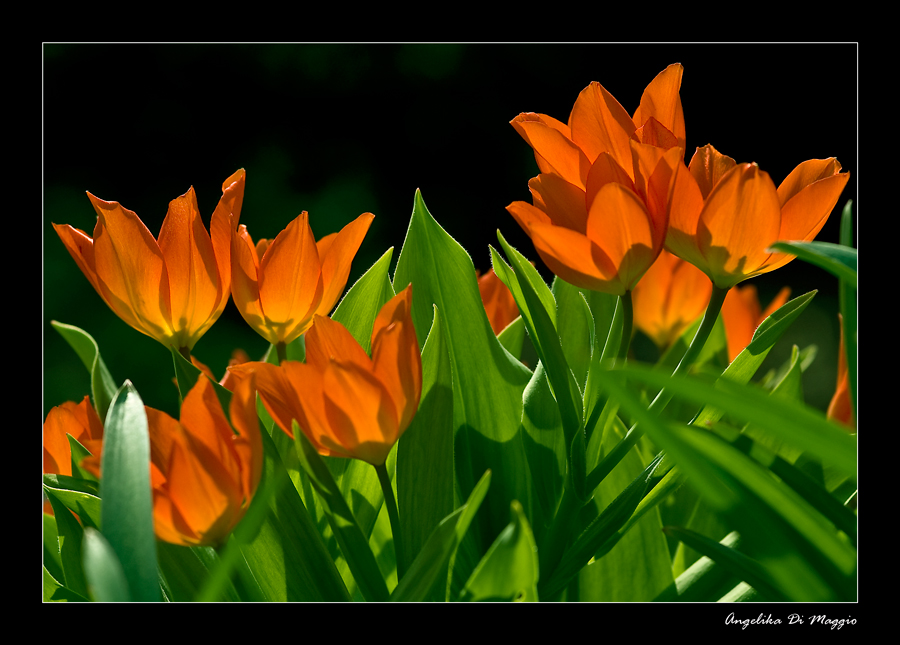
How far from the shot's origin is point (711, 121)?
122 centimetres

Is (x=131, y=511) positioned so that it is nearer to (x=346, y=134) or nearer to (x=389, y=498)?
(x=389, y=498)

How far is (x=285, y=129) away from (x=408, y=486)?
156 cm

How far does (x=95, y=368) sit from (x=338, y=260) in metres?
0.26

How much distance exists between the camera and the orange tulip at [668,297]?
0.74 meters

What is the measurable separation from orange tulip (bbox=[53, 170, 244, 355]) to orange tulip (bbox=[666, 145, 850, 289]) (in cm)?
26

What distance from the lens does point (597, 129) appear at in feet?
1.41

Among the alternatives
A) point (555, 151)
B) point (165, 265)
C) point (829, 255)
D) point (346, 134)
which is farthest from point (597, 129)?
point (346, 134)

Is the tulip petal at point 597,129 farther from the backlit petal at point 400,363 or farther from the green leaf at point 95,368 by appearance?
the green leaf at point 95,368

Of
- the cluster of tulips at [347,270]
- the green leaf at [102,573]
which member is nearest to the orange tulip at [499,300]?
the cluster of tulips at [347,270]

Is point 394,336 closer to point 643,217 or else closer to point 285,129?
point 643,217

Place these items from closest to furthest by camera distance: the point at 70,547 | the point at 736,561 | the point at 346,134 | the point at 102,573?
the point at 102,573, the point at 736,561, the point at 70,547, the point at 346,134

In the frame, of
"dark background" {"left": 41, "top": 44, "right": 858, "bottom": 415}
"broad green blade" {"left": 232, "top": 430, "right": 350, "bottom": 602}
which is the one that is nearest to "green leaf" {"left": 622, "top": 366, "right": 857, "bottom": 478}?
"broad green blade" {"left": 232, "top": 430, "right": 350, "bottom": 602}
